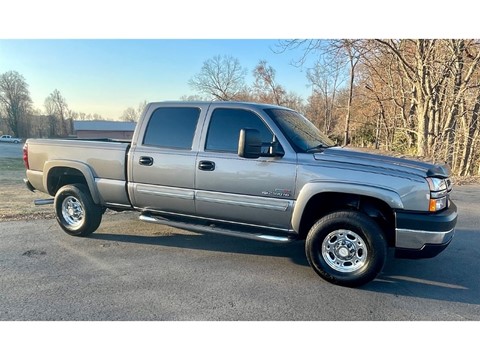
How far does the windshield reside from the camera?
3.77 meters

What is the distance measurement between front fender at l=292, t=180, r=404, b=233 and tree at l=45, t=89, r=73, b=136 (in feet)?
259

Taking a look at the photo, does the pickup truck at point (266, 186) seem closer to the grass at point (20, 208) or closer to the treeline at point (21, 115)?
the grass at point (20, 208)

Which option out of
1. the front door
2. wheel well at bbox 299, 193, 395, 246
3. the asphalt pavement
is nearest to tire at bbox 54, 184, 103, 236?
the asphalt pavement

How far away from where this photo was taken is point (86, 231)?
490cm

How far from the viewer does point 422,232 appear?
318 cm

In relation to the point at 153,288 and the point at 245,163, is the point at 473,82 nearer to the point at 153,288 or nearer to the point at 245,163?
the point at 245,163

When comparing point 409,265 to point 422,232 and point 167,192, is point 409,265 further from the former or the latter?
point 167,192

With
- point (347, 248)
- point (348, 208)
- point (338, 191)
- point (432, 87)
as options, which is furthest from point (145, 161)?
point (432, 87)

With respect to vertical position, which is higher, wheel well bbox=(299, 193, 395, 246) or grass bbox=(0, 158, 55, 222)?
wheel well bbox=(299, 193, 395, 246)

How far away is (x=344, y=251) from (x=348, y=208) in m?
0.52

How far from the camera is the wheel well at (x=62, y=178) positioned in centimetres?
499

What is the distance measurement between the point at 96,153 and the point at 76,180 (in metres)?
0.90

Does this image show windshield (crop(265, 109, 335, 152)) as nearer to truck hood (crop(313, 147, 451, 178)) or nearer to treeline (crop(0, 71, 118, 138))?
truck hood (crop(313, 147, 451, 178))

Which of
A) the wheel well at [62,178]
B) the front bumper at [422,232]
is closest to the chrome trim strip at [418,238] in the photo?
the front bumper at [422,232]
